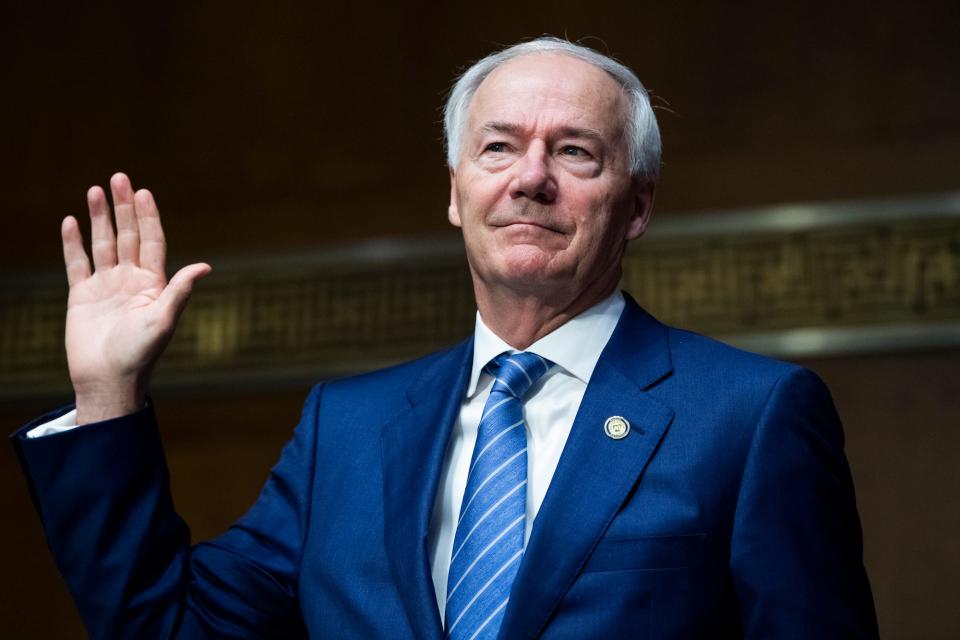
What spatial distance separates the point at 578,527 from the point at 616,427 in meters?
0.12

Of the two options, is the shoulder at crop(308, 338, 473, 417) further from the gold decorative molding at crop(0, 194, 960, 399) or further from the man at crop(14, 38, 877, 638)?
the gold decorative molding at crop(0, 194, 960, 399)

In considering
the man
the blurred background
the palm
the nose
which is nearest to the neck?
the man

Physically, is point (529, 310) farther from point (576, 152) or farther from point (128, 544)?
point (128, 544)

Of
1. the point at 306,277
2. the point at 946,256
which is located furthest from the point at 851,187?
the point at 306,277

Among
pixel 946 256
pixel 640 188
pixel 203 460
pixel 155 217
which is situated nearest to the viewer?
pixel 155 217

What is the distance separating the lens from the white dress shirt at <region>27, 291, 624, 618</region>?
58.7 inches

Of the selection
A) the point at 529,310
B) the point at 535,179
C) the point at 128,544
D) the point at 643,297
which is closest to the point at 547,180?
the point at 535,179

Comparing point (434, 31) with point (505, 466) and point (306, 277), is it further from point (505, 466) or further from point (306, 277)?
point (505, 466)

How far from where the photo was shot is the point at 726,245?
140 inches

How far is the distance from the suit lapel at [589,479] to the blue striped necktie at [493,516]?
33 mm

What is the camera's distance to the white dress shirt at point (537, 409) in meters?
1.49

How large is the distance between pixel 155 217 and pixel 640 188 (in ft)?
1.86

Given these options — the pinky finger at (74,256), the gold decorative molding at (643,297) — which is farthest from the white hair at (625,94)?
the gold decorative molding at (643,297)

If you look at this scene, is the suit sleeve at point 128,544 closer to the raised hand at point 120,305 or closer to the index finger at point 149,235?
the raised hand at point 120,305
